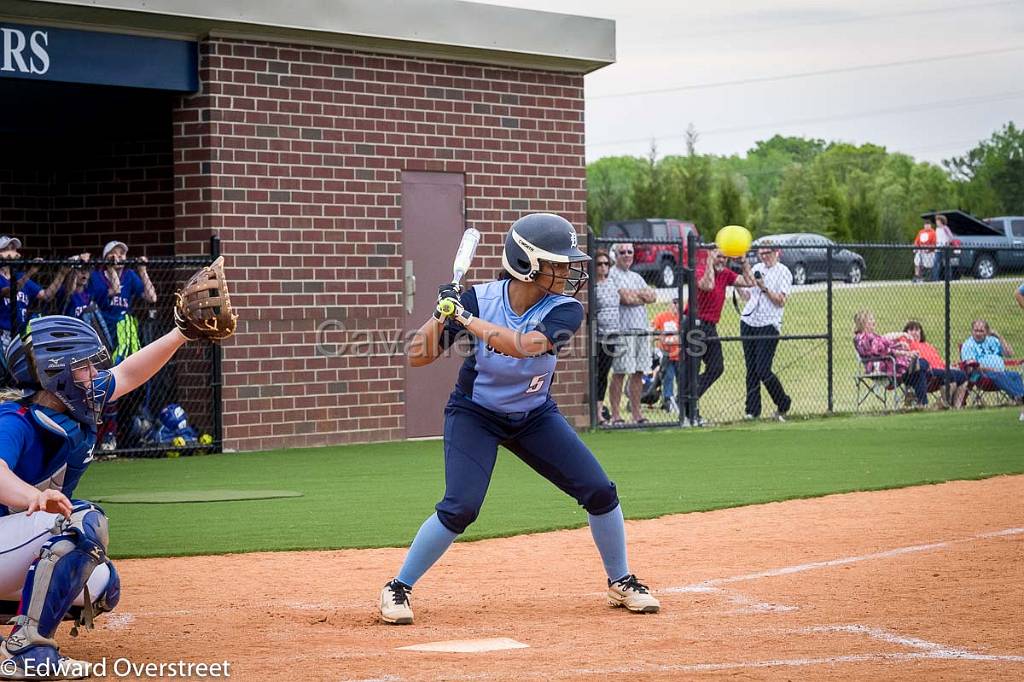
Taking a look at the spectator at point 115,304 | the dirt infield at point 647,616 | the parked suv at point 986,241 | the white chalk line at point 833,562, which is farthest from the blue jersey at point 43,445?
the parked suv at point 986,241

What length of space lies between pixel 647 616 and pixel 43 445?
293 centimetres

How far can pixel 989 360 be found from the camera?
21594 millimetres

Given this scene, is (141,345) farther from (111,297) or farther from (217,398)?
(217,398)

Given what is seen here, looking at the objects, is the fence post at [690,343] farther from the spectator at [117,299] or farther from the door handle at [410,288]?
the spectator at [117,299]

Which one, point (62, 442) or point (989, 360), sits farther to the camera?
point (989, 360)

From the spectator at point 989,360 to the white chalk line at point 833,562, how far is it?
12.4 meters

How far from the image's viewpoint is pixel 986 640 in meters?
6.21

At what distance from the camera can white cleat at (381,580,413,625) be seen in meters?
6.78

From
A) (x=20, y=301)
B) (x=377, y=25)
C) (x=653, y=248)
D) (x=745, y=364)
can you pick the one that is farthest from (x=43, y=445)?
(x=653, y=248)

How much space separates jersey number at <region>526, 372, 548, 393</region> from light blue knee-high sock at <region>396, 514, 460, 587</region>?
76 cm

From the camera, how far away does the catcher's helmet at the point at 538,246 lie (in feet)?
22.2

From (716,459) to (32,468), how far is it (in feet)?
31.7

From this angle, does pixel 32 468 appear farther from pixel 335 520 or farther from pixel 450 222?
pixel 450 222

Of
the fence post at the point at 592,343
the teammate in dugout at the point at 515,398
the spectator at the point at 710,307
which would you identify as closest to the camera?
the teammate in dugout at the point at 515,398
